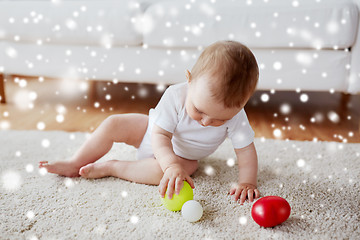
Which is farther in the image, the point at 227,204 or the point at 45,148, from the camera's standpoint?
the point at 45,148

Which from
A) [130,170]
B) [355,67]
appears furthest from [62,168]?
[355,67]

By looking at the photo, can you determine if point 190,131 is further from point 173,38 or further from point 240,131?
point 173,38

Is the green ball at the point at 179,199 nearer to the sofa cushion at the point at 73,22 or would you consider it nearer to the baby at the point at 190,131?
the baby at the point at 190,131

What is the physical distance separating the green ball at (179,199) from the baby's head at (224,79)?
0.55 feet

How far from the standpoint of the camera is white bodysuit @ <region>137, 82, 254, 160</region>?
2.85 ft

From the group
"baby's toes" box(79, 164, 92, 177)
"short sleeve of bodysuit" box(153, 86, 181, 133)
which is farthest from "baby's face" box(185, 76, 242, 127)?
"baby's toes" box(79, 164, 92, 177)

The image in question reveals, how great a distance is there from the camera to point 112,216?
742mm

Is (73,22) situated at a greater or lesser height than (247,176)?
greater

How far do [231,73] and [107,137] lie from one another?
44 centimetres

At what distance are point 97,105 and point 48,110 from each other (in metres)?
0.25

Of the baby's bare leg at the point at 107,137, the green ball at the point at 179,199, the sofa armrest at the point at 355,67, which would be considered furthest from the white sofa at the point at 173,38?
the green ball at the point at 179,199

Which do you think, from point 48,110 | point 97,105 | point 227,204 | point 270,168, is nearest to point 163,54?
point 97,105

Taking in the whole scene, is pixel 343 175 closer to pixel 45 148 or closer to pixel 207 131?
pixel 207 131

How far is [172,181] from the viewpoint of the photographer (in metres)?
0.73
